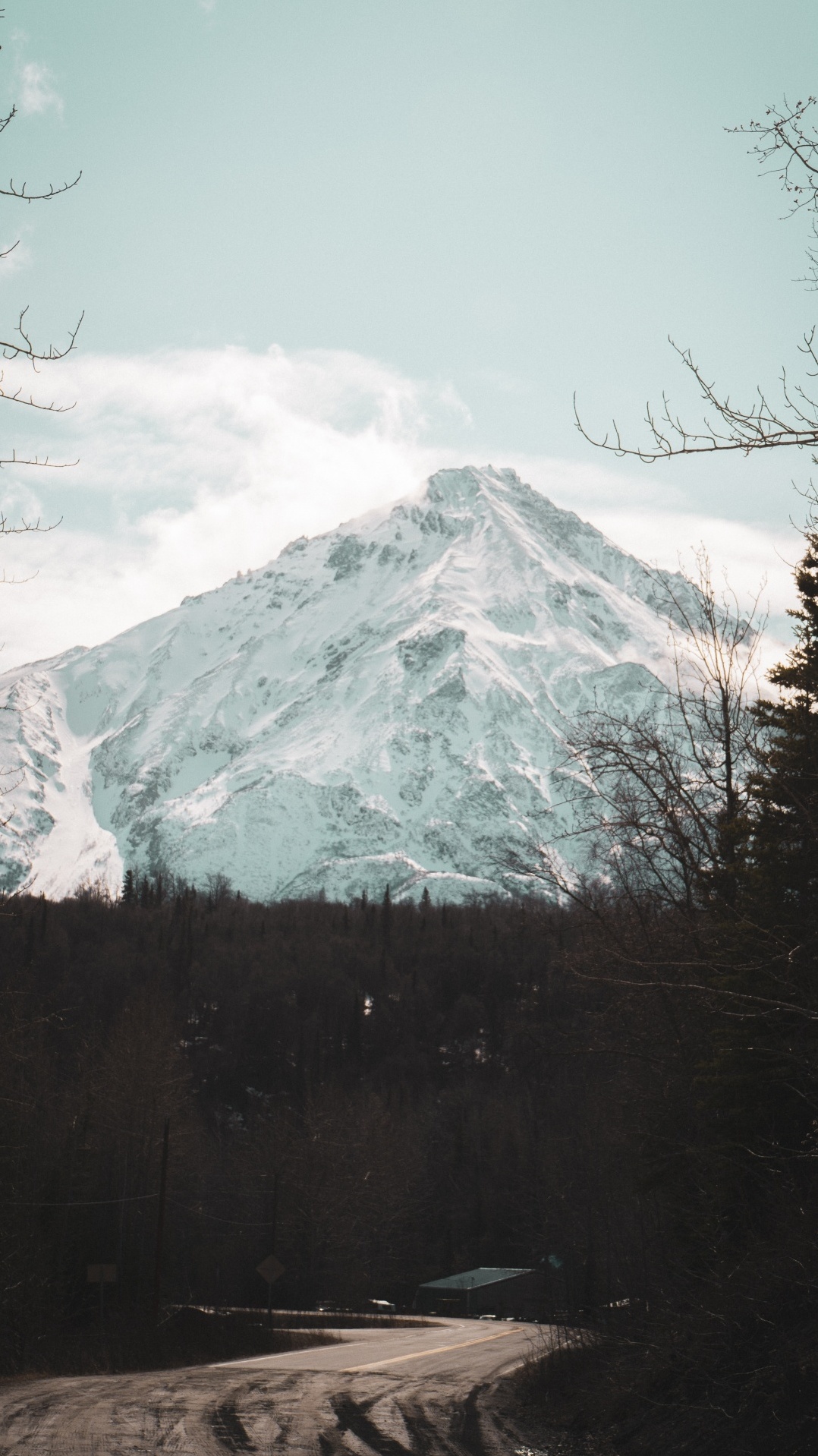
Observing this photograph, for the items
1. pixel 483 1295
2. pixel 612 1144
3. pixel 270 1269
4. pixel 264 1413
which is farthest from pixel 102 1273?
pixel 483 1295

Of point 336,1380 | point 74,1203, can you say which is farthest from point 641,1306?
point 74,1203

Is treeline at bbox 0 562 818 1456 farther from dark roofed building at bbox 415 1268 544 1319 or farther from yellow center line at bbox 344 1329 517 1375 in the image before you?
yellow center line at bbox 344 1329 517 1375

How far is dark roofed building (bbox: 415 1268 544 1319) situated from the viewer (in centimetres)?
6800

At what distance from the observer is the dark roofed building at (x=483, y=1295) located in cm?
6800

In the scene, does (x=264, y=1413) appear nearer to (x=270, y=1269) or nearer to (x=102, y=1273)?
(x=102, y=1273)

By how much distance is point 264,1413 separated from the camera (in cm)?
1349

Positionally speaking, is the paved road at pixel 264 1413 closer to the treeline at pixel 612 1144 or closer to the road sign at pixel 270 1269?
the treeline at pixel 612 1144

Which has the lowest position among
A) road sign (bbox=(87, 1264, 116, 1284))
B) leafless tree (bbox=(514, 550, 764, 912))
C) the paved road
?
road sign (bbox=(87, 1264, 116, 1284))

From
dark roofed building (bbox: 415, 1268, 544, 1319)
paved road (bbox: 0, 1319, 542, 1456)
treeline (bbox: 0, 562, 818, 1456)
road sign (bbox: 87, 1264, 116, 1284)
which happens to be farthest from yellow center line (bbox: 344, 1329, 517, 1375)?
dark roofed building (bbox: 415, 1268, 544, 1319)

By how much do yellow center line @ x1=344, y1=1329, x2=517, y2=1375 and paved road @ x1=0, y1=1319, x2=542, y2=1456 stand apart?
160mm

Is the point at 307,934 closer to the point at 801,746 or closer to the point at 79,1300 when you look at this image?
the point at 79,1300

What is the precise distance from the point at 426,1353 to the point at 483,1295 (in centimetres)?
4304

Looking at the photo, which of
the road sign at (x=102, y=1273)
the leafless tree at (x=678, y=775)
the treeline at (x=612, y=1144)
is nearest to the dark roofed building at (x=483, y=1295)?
the treeline at (x=612, y=1144)

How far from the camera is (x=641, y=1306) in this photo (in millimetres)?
15172
